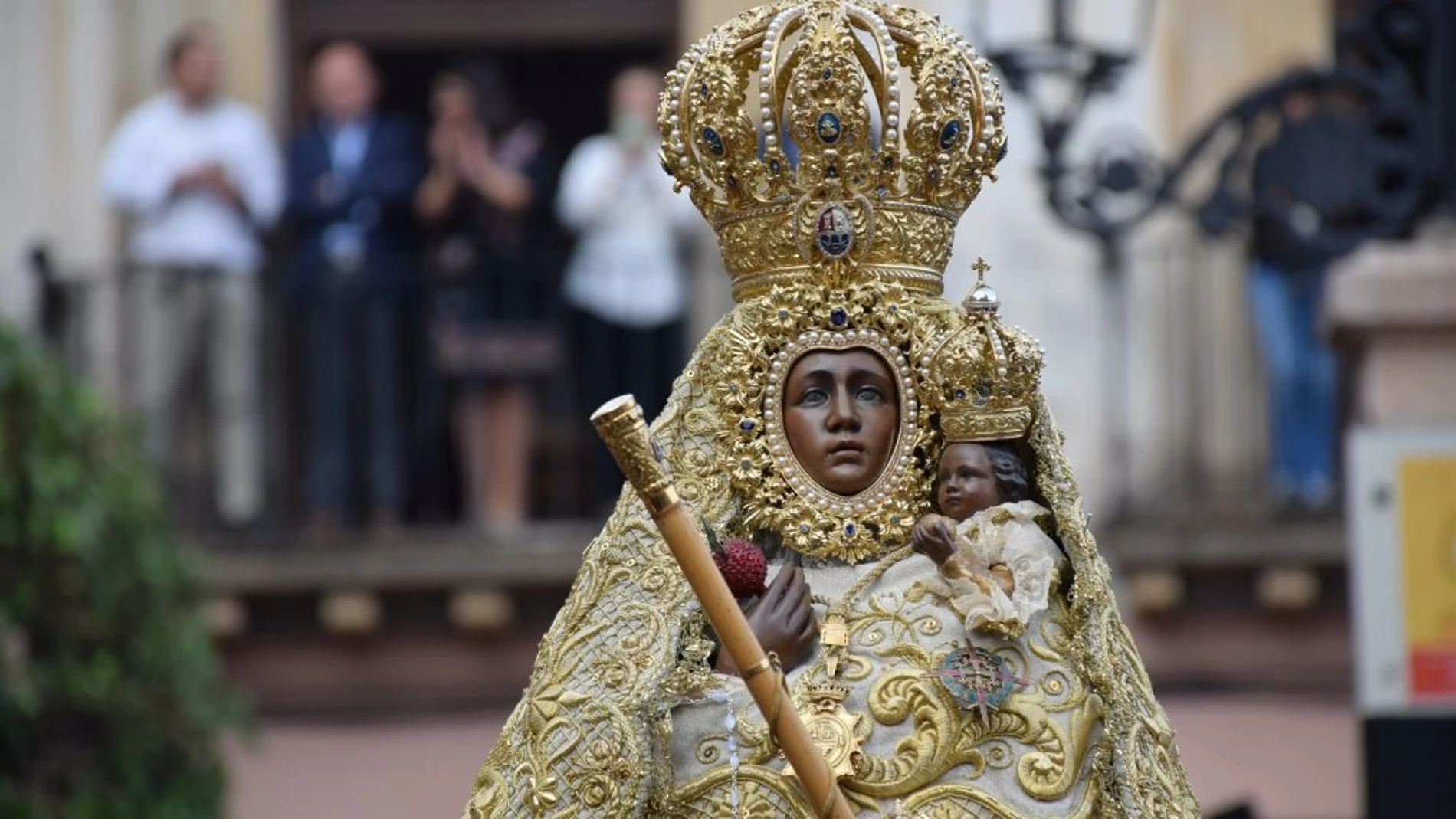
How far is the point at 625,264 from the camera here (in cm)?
2092

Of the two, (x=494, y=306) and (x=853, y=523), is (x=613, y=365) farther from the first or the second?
(x=853, y=523)

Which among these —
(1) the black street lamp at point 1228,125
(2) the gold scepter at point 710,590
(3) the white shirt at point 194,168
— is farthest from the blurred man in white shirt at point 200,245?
(2) the gold scepter at point 710,590

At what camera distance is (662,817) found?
9.89 metres

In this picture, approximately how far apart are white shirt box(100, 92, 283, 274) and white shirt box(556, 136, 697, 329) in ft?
4.50

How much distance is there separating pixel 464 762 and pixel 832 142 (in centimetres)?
1043

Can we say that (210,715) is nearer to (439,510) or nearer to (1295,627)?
(439,510)

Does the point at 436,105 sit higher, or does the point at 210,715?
the point at 436,105

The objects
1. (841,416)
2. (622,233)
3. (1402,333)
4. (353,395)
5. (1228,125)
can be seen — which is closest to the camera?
(841,416)

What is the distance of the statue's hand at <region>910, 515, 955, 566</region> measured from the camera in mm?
9977

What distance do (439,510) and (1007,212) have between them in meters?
2.98

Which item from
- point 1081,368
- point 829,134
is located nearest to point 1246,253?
point 1081,368

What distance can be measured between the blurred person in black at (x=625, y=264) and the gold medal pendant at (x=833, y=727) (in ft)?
31.1

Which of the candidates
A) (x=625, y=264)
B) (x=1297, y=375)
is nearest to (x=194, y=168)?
(x=625, y=264)

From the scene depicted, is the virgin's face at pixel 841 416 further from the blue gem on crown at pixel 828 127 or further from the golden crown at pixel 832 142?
the blue gem on crown at pixel 828 127
